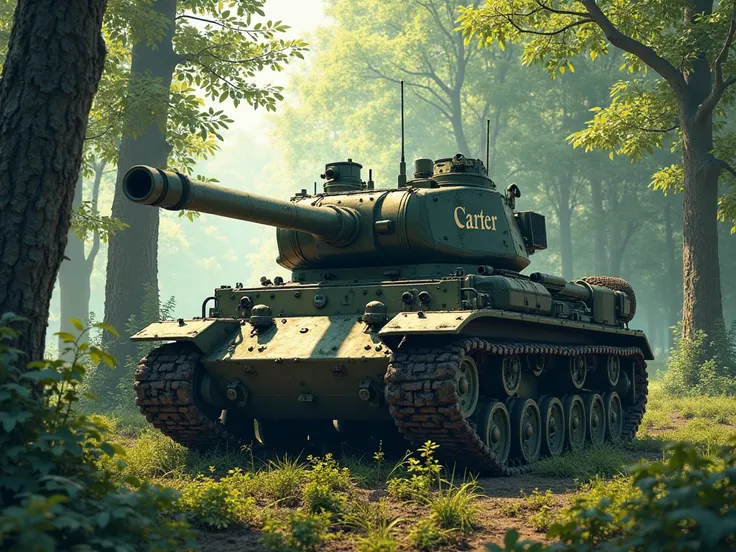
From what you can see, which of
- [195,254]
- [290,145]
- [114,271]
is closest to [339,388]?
[114,271]

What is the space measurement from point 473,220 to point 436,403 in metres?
3.50

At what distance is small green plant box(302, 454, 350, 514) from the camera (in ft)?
26.0

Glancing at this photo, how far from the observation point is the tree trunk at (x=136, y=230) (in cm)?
1941

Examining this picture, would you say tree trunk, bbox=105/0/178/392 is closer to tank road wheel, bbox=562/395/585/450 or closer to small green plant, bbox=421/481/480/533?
tank road wheel, bbox=562/395/585/450

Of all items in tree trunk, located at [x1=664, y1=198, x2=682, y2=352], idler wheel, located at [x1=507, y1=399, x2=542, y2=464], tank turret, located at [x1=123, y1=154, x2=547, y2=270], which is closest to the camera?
idler wheel, located at [x1=507, y1=399, x2=542, y2=464]

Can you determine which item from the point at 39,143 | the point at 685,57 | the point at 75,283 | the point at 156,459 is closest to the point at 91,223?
the point at 156,459

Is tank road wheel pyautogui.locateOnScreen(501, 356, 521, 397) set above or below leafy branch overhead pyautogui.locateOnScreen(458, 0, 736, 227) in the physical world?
below

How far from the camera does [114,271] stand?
19.7 meters

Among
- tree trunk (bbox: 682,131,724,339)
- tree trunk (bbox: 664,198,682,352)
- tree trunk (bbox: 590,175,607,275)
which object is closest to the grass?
tree trunk (bbox: 682,131,724,339)

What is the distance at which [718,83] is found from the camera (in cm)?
1941

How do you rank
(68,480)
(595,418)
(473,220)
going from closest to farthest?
1. (68,480)
2. (473,220)
3. (595,418)

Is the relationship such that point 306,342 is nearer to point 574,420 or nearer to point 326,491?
point 326,491

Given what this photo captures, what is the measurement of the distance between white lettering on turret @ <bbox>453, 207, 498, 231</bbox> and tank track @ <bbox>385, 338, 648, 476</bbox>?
82.8 inches

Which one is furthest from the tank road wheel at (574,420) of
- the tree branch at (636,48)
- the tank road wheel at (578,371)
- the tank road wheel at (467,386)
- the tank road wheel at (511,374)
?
the tree branch at (636,48)
